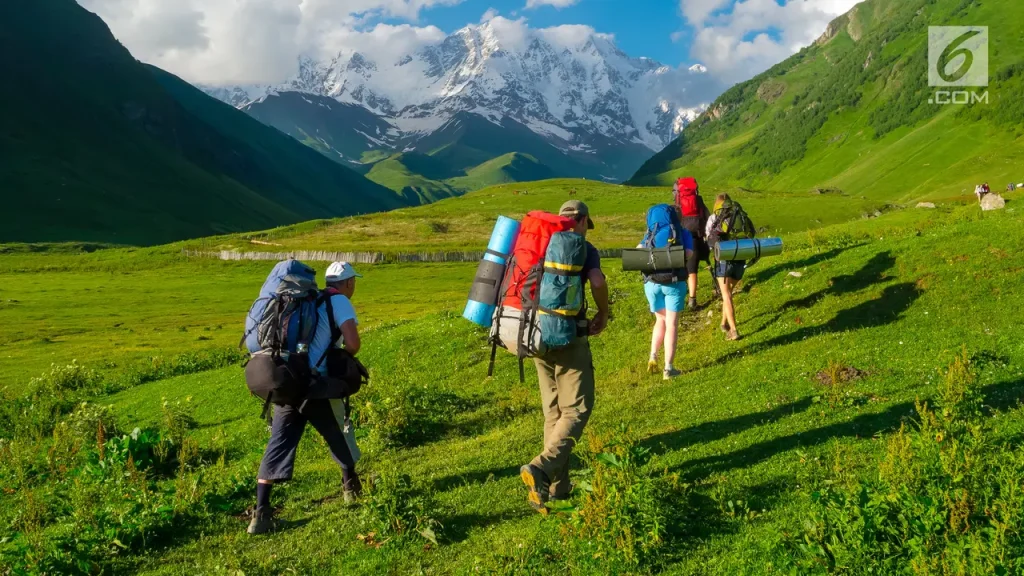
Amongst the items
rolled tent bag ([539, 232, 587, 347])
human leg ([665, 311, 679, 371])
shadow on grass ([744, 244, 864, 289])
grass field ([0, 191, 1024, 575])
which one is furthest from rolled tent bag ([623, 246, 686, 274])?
shadow on grass ([744, 244, 864, 289])

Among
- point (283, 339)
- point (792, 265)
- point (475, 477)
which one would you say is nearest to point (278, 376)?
point (283, 339)

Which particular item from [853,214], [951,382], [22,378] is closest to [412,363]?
[951,382]

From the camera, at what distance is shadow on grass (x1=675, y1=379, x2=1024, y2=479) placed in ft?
30.3

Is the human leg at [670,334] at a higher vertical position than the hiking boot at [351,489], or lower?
higher

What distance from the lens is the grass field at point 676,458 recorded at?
262 inches

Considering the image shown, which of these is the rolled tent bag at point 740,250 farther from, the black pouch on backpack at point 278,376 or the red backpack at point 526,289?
the black pouch on backpack at point 278,376

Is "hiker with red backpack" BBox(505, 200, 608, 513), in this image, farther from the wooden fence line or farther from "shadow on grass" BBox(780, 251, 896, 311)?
the wooden fence line

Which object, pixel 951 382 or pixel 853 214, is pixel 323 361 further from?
pixel 853 214

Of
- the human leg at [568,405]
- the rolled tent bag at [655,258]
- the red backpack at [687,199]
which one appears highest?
the red backpack at [687,199]

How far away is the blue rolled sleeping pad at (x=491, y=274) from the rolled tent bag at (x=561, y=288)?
1018 millimetres

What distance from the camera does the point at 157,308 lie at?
6184 centimetres

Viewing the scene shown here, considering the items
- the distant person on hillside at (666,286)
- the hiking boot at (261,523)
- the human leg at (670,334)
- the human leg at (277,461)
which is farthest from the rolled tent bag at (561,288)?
the human leg at (670,334)

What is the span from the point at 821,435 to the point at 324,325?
7.38 metres

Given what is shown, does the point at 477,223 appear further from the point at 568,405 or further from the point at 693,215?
the point at 568,405
